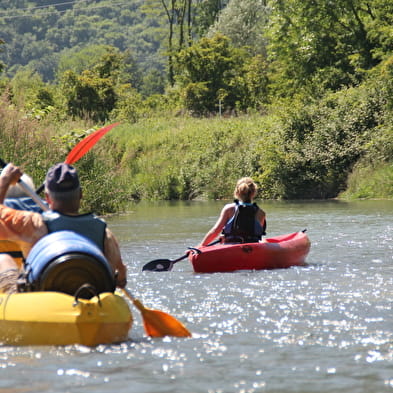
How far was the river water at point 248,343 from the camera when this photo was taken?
4387 millimetres

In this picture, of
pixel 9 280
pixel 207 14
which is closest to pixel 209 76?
pixel 207 14

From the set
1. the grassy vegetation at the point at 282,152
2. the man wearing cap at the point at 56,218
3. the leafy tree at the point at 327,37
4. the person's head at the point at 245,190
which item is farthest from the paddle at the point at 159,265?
the leafy tree at the point at 327,37

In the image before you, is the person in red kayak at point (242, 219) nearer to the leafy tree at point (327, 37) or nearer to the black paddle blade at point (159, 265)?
the black paddle blade at point (159, 265)

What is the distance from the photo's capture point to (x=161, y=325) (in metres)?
5.60

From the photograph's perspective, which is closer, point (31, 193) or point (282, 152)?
point (31, 193)

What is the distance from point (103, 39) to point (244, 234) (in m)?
155

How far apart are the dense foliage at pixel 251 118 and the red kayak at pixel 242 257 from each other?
20.1ft

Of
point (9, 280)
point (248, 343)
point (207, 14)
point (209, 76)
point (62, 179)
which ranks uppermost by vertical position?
point (207, 14)

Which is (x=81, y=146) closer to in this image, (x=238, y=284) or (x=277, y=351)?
(x=238, y=284)

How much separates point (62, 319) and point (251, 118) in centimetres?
2926

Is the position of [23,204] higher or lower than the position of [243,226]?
higher

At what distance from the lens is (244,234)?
376 inches

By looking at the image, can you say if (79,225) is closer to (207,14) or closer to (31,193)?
(31,193)

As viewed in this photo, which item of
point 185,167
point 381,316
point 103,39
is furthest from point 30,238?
point 103,39
